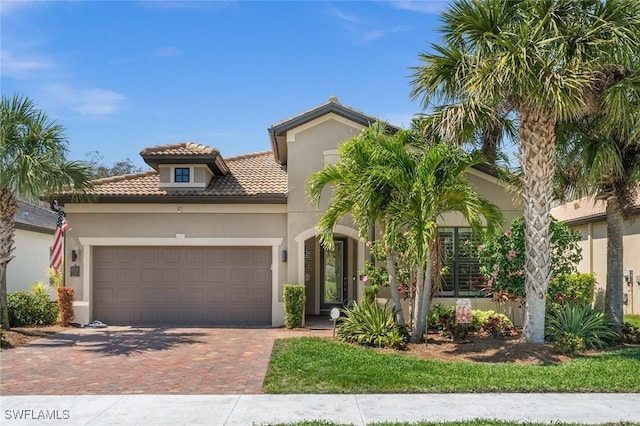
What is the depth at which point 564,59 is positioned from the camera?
11234 millimetres

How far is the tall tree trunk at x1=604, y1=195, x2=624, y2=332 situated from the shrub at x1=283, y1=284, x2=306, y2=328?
7.72 meters

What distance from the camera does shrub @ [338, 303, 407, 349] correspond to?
40.6 ft

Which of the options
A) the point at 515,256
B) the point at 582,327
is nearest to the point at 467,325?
the point at 515,256

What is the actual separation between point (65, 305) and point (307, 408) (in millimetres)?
10553

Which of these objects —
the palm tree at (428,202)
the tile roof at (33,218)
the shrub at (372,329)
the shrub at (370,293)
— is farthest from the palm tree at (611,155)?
the tile roof at (33,218)

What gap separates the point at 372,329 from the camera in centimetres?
1268

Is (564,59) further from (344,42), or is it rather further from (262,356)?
(262,356)

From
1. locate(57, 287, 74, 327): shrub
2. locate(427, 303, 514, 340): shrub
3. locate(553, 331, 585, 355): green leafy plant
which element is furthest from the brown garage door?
locate(553, 331, 585, 355): green leafy plant

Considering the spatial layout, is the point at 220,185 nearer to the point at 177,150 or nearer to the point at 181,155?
the point at 181,155

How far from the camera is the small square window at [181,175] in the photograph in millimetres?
16938

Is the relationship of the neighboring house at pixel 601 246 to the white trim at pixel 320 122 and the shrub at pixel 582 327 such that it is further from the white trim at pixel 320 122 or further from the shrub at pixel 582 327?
the white trim at pixel 320 122

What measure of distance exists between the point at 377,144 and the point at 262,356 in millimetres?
5359

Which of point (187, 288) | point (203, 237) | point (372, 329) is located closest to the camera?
point (372, 329)

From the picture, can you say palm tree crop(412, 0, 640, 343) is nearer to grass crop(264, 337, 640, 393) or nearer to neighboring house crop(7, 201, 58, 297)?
grass crop(264, 337, 640, 393)
